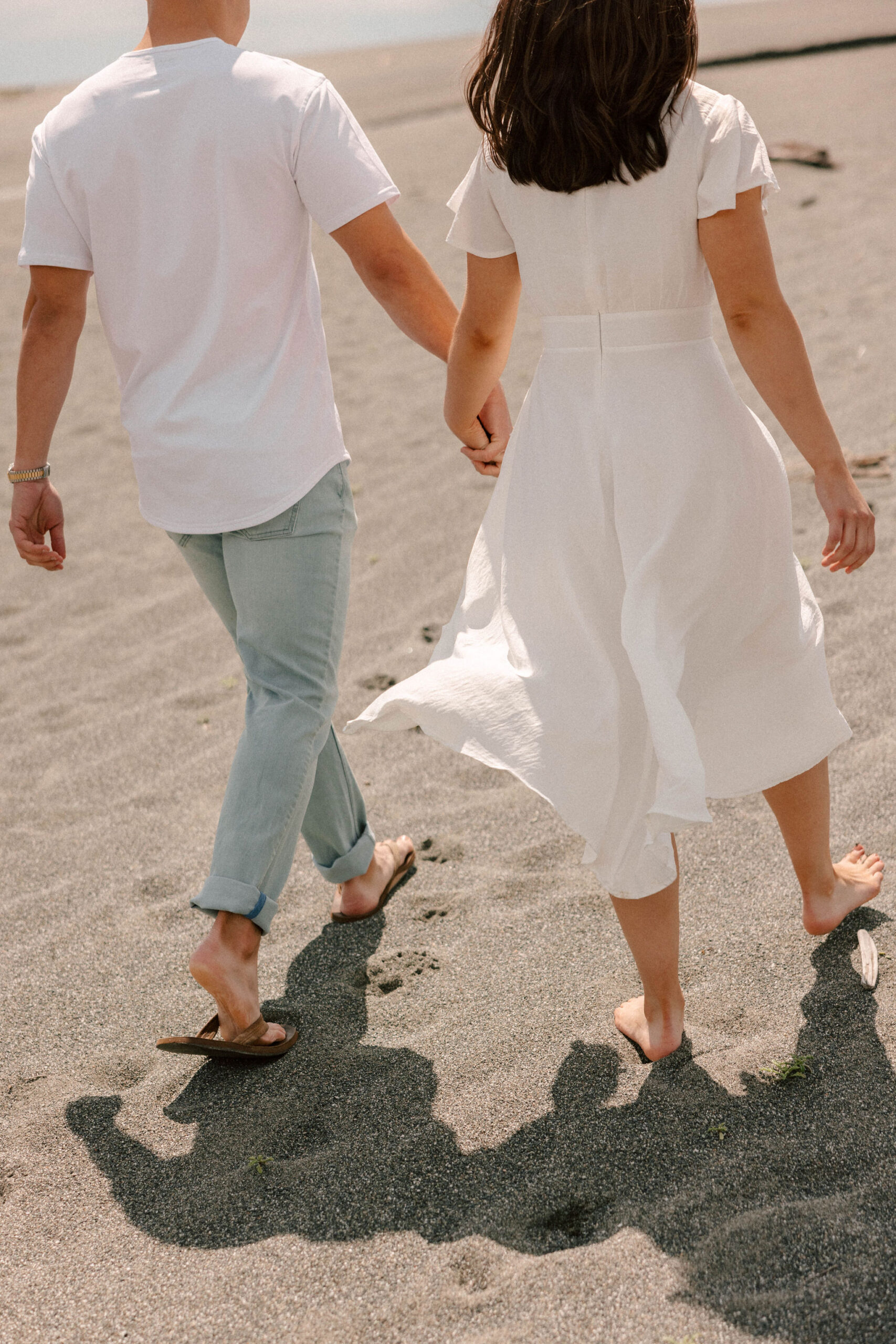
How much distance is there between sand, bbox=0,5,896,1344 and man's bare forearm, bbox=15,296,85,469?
1.12 meters

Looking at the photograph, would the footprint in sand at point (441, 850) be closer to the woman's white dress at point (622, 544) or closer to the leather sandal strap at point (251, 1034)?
the leather sandal strap at point (251, 1034)

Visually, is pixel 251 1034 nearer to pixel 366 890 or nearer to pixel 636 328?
pixel 366 890

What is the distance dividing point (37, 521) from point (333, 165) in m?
0.89

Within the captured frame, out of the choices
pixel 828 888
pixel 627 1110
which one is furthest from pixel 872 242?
pixel 627 1110

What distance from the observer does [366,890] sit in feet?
8.36

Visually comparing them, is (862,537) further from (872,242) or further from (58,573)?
(872,242)

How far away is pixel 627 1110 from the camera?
6.26ft

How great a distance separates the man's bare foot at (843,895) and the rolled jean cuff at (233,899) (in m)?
1.02

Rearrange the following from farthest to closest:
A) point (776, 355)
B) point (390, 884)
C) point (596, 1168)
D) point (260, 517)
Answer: point (390, 884) < point (260, 517) < point (596, 1168) < point (776, 355)

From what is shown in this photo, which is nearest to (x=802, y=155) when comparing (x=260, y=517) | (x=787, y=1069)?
(x=260, y=517)

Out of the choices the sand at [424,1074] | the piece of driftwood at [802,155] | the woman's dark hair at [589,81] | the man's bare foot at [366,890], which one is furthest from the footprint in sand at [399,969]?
the piece of driftwood at [802,155]

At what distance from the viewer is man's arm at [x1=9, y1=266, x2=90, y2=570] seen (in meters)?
2.05

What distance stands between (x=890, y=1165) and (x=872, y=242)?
7124 millimetres

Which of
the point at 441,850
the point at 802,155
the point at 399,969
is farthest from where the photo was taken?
the point at 802,155
